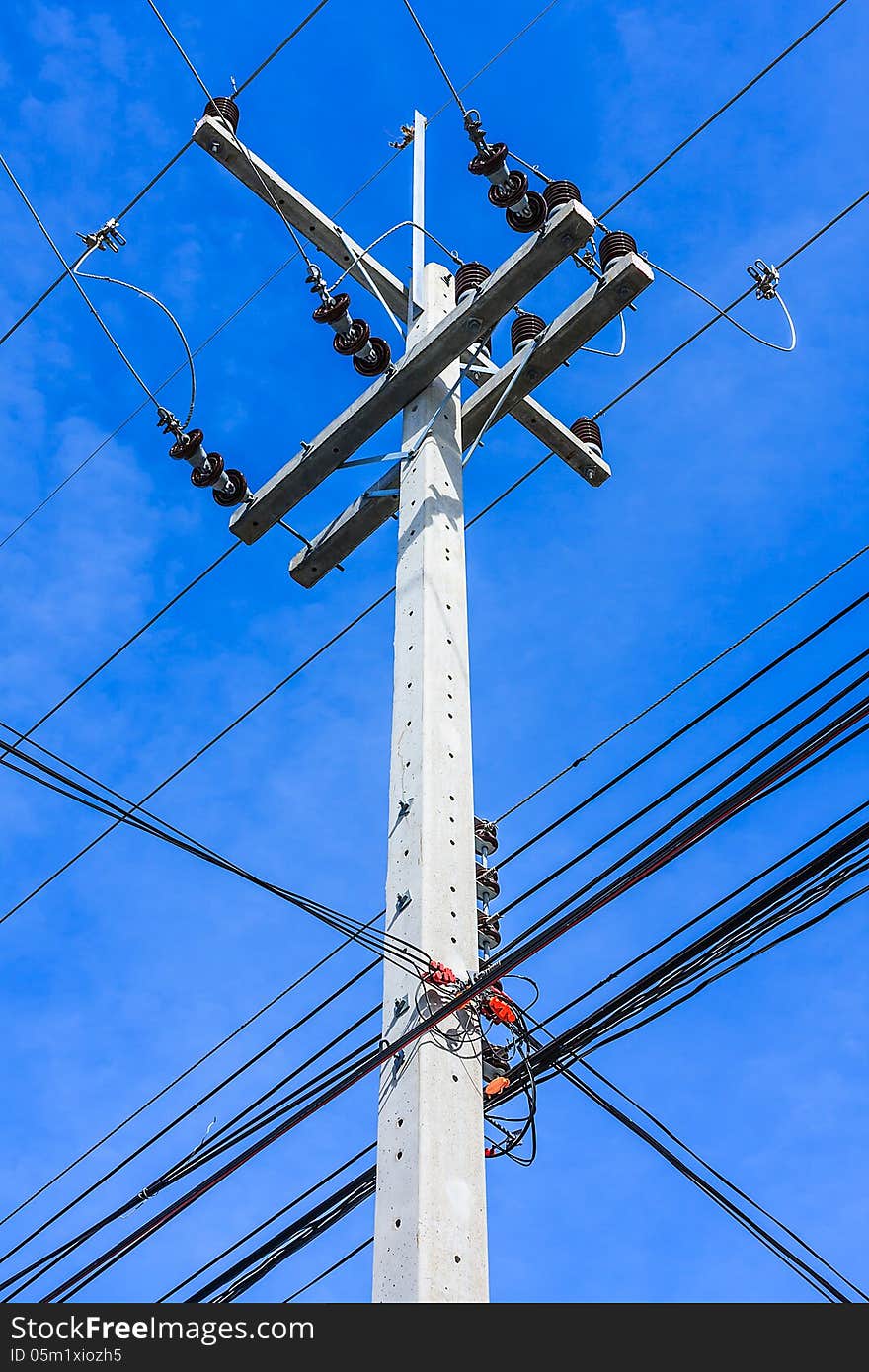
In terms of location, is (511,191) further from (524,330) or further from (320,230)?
(320,230)

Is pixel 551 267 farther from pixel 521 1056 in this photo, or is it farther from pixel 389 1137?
pixel 389 1137

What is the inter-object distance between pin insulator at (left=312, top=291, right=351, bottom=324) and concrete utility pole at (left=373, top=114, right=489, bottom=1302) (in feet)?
1.61

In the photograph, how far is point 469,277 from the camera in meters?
7.19

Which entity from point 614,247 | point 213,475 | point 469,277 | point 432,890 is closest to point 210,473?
point 213,475

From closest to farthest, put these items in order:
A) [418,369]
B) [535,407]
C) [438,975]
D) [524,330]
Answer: [438,975] → [418,369] → [524,330] → [535,407]

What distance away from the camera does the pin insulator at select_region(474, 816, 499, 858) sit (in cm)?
742

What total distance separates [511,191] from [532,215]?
16 cm

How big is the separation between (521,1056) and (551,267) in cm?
368

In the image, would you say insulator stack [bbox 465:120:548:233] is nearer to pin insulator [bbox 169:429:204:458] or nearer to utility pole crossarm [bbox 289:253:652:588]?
utility pole crossarm [bbox 289:253:652:588]

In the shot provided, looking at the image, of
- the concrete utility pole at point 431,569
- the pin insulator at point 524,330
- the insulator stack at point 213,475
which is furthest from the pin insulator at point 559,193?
the insulator stack at point 213,475

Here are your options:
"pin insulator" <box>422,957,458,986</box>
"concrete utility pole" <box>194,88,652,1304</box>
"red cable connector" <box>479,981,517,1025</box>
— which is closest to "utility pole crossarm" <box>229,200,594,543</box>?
"concrete utility pole" <box>194,88,652,1304</box>

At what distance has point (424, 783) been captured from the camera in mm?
5484

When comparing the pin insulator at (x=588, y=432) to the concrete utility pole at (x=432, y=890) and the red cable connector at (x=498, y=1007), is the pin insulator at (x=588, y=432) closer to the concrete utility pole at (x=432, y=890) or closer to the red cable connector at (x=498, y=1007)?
the concrete utility pole at (x=432, y=890)
